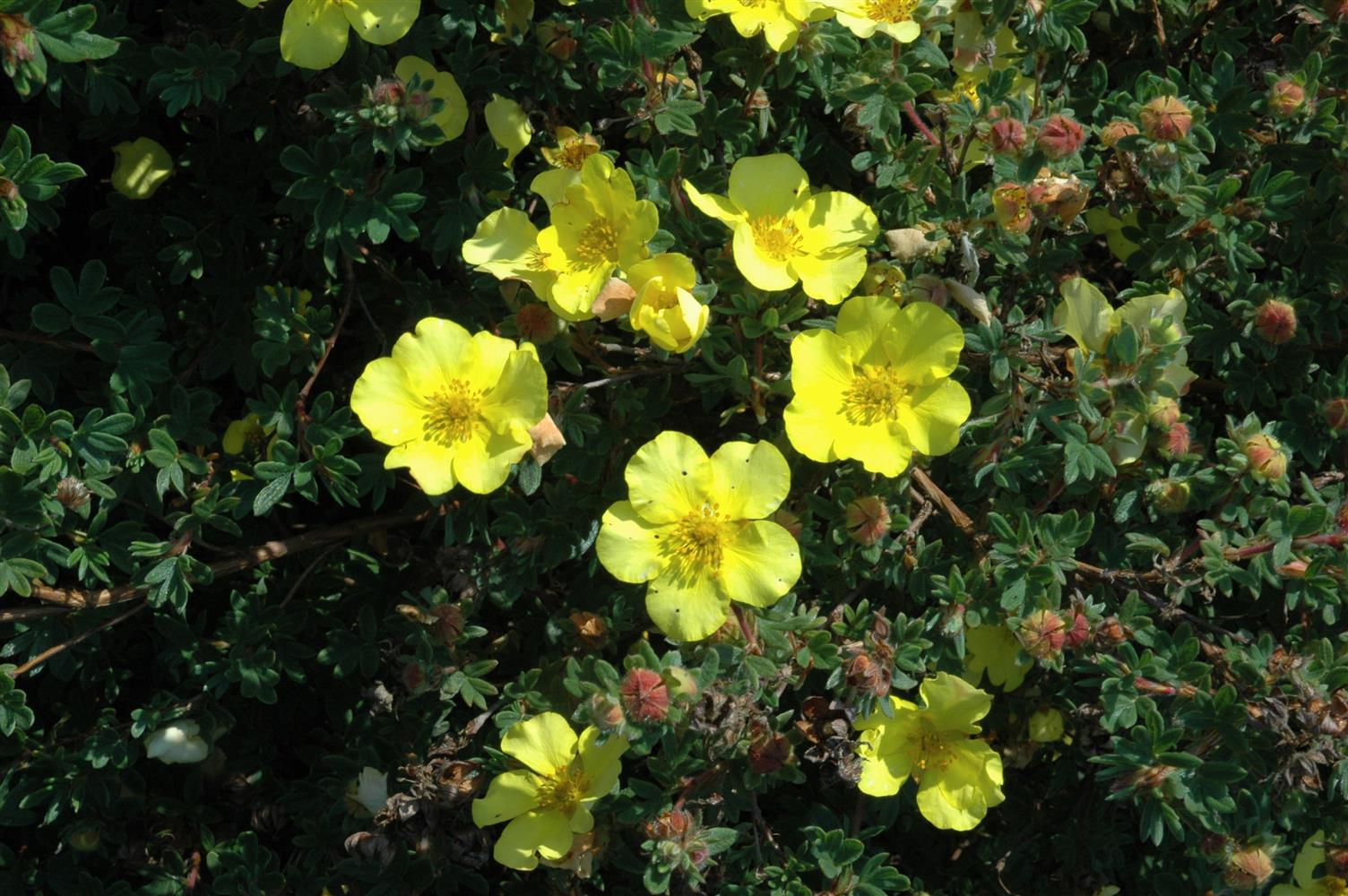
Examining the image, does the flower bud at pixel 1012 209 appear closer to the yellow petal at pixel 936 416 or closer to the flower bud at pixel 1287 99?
the yellow petal at pixel 936 416

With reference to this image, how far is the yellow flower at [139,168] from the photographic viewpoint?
264 cm

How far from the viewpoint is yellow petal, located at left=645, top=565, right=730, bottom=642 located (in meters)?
2.11

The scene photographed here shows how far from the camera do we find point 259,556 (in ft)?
8.51

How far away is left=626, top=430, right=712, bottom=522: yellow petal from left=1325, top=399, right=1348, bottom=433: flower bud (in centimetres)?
123

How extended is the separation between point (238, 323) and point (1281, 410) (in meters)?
2.15

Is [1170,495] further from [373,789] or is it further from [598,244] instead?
[373,789]

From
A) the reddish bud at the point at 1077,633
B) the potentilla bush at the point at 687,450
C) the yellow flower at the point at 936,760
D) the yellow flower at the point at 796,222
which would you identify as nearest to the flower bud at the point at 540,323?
the potentilla bush at the point at 687,450

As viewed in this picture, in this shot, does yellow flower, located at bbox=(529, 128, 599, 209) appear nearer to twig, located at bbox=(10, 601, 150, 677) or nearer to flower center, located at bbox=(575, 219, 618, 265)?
flower center, located at bbox=(575, 219, 618, 265)

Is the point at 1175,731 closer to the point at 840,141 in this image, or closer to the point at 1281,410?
the point at 1281,410

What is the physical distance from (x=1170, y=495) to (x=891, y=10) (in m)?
1.01

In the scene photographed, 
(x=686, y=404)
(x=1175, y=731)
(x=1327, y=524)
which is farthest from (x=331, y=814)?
(x=1327, y=524)

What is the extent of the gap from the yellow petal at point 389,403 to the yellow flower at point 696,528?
39 cm

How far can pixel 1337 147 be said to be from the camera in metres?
2.53

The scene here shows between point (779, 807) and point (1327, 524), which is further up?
point (1327, 524)
